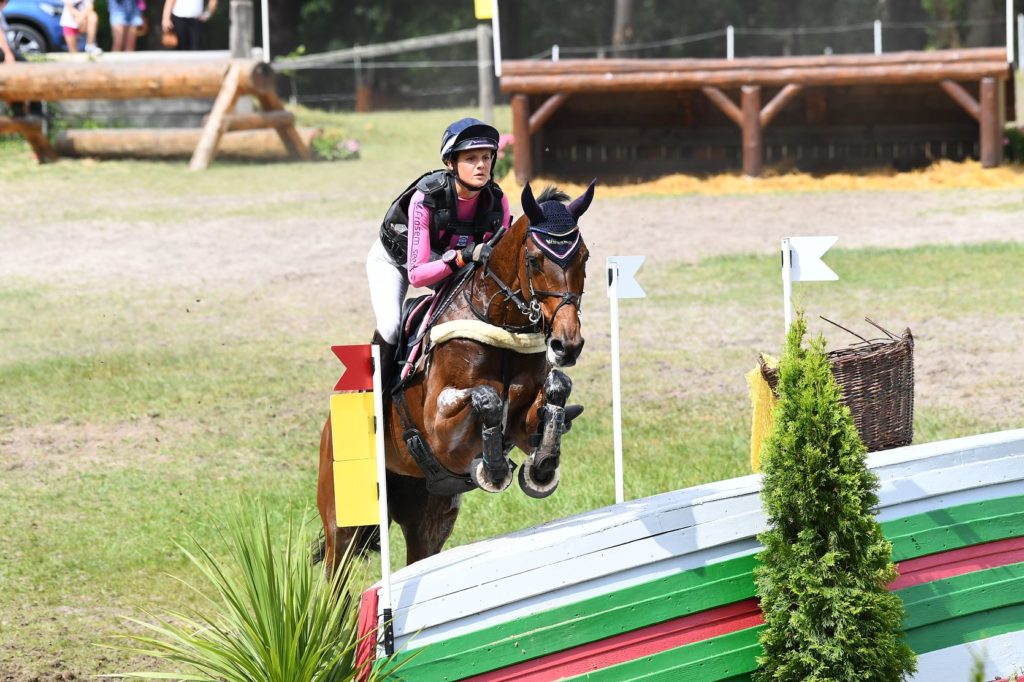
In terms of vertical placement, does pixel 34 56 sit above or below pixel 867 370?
above

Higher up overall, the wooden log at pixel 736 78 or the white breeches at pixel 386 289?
the wooden log at pixel 736 78

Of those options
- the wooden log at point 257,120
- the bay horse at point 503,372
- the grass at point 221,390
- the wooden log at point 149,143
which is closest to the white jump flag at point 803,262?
the bay horse at point 503,372

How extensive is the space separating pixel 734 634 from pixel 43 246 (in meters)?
12.8

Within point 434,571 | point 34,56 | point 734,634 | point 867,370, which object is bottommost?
point 734,634

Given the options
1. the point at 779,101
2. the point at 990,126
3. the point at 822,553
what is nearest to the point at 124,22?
the point at 779,101

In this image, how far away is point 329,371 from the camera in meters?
11.4

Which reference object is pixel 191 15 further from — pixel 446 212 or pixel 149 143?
pixel 446 212

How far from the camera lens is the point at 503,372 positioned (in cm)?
522

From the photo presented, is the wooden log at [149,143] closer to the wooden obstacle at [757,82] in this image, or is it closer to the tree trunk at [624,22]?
the wooden obstacle at [757,82]

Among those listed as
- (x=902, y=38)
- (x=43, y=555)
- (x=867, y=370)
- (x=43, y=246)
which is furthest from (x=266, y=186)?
(x=902, y=38)

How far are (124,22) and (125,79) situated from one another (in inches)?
101

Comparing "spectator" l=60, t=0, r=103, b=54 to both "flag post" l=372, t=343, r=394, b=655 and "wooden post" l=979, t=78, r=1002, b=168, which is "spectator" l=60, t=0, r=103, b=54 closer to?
"wooden post" l=979, t=78, r=1002, b=168

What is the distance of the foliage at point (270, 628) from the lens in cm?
456

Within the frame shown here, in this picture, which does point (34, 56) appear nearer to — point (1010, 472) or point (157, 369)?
point (157, 369)
